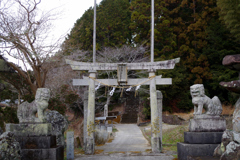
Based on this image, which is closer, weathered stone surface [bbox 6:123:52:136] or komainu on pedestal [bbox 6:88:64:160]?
komainu on pedestal [bbox 6:88:64:160]

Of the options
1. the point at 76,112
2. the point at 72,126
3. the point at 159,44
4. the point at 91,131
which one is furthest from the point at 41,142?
the point at 159,44

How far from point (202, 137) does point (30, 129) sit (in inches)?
179

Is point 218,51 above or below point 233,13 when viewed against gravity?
below

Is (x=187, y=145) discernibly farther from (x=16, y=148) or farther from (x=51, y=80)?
(x=51, y=80)

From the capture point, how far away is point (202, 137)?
5.78m

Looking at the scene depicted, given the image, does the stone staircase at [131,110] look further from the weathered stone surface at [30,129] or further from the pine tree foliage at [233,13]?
the weathered stone surface at [30,129]

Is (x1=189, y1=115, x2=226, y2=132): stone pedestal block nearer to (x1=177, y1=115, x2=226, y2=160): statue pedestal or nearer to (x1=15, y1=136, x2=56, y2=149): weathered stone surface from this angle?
(x1=177, y1=115, x2=226, y2=160): statue pedestal

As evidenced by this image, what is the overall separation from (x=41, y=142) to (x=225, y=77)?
1513 cm

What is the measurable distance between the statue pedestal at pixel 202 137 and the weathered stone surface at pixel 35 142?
3.59 metres

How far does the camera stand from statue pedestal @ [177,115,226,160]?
18.5 feet

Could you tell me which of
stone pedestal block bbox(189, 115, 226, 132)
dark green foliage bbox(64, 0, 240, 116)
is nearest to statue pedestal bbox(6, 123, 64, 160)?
stone pedestal block bbox(189, 115, 226, 132)

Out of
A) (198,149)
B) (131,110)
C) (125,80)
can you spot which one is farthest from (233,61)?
(131,110)

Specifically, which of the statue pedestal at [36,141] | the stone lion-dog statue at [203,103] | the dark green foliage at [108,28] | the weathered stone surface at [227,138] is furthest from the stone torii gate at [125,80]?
the dark green foliage at [108,28]

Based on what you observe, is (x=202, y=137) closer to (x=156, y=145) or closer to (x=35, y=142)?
(x=156, y=145)
